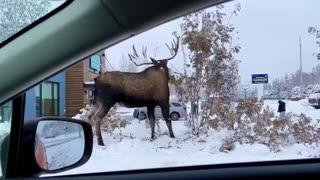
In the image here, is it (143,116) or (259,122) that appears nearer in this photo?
(143,116)

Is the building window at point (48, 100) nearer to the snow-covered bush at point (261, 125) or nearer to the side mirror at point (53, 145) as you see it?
the side mirror at point (53, 145)

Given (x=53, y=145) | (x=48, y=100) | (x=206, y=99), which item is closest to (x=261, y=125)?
(x=206, y=99)

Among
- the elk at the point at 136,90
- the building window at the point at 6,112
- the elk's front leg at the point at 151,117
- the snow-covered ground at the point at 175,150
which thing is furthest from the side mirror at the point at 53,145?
the elk's front leg at the point at 151,117

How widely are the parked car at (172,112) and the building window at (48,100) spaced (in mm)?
2157

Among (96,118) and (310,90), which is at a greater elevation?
(310,90)

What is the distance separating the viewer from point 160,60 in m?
4.66

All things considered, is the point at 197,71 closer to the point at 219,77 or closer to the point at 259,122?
the point at 219,77

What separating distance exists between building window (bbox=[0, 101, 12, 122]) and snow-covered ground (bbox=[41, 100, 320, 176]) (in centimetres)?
57

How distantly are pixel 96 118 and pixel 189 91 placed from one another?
83.7 inches

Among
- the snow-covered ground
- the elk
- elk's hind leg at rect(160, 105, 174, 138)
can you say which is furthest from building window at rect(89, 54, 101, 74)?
elk's hind leg at rect(160, 105, 174, 138)

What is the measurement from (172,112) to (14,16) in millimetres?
3510

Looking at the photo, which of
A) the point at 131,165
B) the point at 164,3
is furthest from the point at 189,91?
the point at 164,3

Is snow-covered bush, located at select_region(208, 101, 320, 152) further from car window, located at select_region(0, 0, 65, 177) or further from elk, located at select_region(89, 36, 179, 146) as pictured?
car window, located at select_region(0, 0, 65, 177)

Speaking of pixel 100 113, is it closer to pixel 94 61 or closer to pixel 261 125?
pixel 94 61
